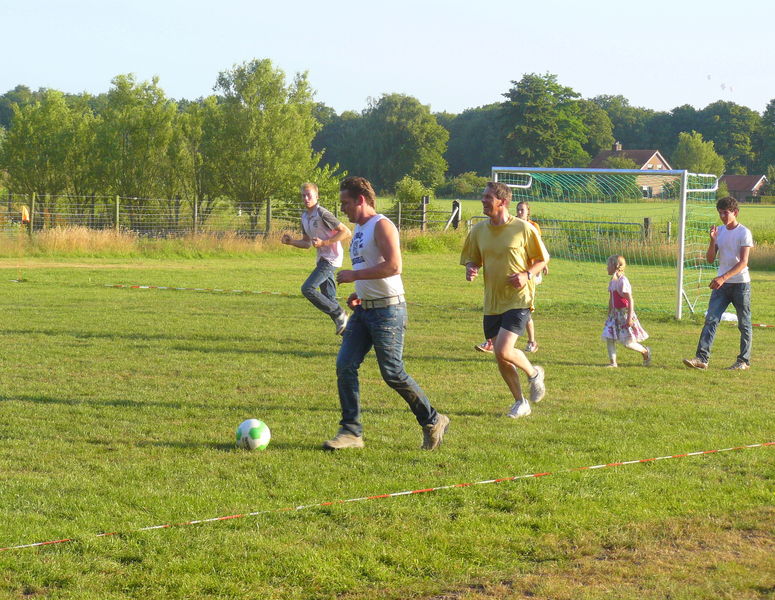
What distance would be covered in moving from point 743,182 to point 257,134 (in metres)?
77.1

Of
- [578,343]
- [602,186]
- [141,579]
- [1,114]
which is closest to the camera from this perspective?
[141,579]

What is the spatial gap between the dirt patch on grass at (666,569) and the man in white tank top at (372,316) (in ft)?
6.82

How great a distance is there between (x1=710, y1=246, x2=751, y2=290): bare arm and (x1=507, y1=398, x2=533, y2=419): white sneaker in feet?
11.2

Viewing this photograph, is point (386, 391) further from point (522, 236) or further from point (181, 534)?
point (181, 534)

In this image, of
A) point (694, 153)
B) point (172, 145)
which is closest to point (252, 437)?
point (172, 145)

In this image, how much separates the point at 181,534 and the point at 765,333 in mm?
11186

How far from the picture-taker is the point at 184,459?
6621 millimetres

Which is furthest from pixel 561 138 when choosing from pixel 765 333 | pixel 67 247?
pixel 765 333

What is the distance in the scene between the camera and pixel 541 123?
86625 millimetres

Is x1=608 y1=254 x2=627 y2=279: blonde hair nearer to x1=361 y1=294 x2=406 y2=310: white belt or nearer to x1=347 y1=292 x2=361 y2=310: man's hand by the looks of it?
x1=361 y1=294 x2=406 y2=310: white belt

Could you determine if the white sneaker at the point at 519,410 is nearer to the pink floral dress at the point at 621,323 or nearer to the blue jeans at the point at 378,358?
the blue jeans at the point at 378,358

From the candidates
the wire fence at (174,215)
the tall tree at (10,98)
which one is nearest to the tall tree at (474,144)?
the tall tree at (10,98)

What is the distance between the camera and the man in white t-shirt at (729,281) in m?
10.6

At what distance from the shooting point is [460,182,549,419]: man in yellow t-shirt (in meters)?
7.97
